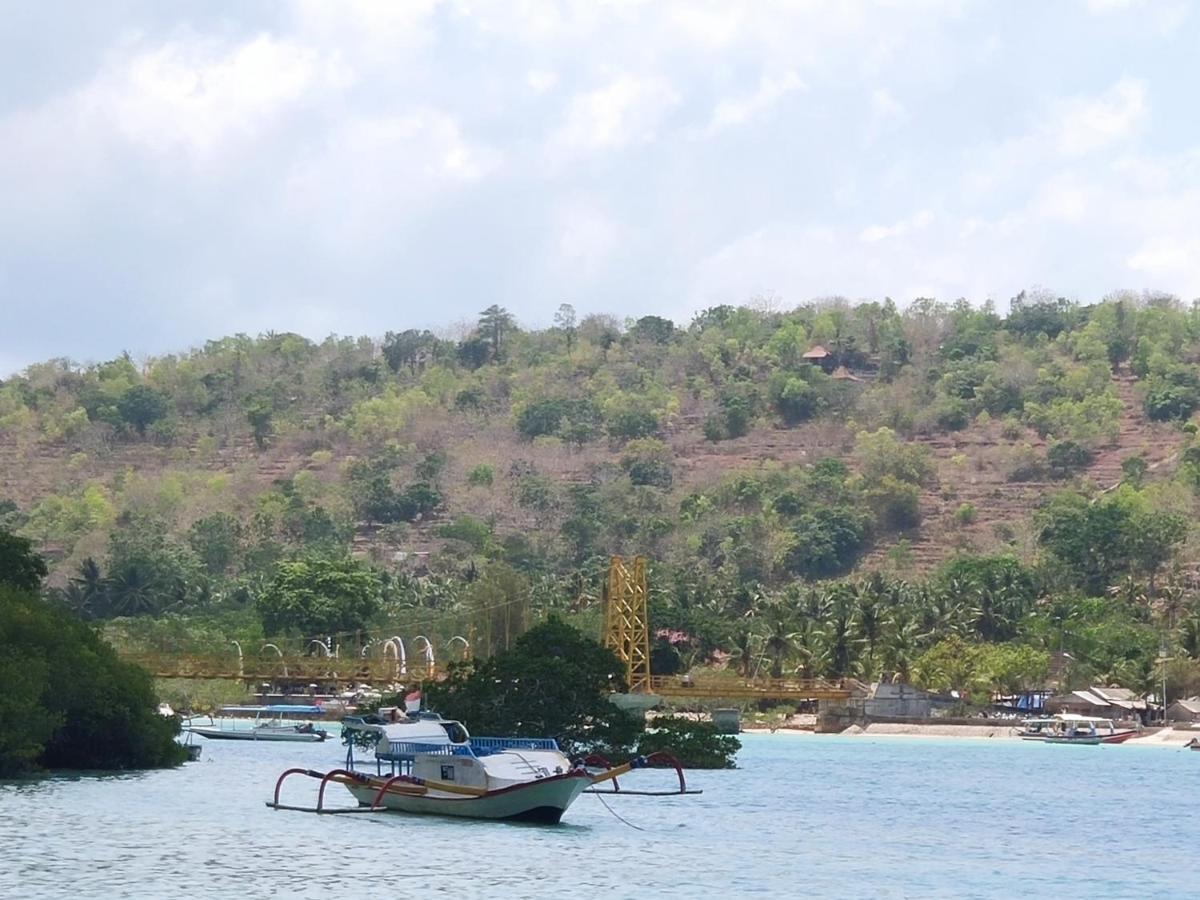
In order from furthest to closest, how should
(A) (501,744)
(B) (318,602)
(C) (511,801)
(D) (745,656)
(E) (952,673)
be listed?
1. (B) (318,602)
2. (D) (745,656)
3. (E) (952,673)
4. (A) (501,744)
5. (C) (511,801)

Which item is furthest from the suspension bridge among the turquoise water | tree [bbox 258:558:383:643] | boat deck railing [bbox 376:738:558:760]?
boat deck railing [bbox 376:738:558:760]

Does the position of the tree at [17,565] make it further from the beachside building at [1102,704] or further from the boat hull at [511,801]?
the beachside building at [1102,704]

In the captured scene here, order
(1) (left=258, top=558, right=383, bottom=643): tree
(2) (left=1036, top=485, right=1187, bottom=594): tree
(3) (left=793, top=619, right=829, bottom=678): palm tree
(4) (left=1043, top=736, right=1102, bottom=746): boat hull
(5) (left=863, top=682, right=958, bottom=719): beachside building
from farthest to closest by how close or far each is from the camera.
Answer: (2) (left=1036, top=485, right=1187, bottom=594): tree
(1) (left=258, top=558, right=383, bottom=643): tree
(3) (left=793, top=619, right=829, bottom=678): palm tree
(5) (left=863, top=682, right=958, bottom=719): beachside building
(4) (left=1043, top=736, right=1102, bottom=746): boat hull

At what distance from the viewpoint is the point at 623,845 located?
59.9 meters

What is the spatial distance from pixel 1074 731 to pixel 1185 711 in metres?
10.0

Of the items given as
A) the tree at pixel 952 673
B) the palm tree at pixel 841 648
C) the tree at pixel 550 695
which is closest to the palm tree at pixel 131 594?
the palm tree at pixel 841 648

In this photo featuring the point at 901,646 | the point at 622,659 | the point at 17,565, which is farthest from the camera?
the point at 901,646

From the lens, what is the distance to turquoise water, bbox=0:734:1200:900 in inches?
2005

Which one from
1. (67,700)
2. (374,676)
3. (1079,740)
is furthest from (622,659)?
(67,700)

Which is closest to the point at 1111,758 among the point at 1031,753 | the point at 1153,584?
the point at 1031,753

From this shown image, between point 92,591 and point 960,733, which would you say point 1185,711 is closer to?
point 960,733

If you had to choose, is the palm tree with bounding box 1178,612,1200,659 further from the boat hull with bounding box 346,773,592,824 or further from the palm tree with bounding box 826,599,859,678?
the boat hull with bounding box 346,773,592,824

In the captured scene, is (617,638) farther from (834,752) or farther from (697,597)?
(697,597)

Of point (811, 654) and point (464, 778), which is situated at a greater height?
point (811, 654)
